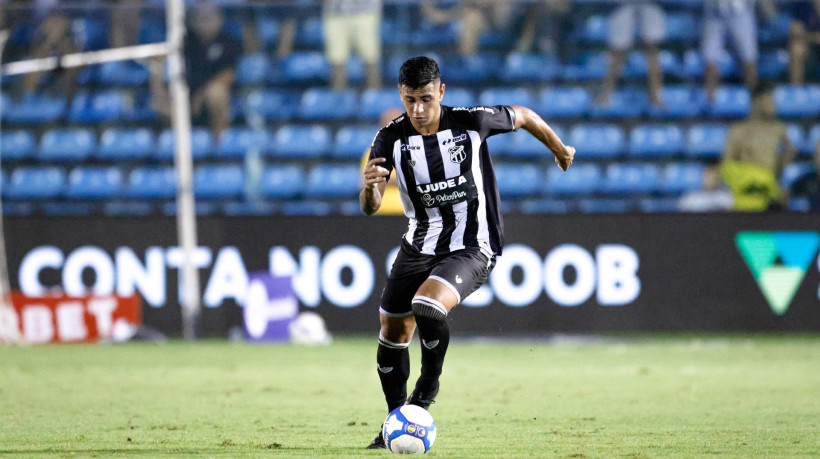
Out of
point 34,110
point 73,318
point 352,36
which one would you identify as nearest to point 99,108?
point 34,110

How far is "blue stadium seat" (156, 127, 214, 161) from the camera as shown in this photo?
13.5 meters

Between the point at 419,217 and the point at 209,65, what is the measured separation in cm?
817

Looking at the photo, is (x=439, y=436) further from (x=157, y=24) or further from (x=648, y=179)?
(x=157, y=24)

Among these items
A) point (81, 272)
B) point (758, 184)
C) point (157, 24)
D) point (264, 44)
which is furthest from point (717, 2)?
point (81, 272)

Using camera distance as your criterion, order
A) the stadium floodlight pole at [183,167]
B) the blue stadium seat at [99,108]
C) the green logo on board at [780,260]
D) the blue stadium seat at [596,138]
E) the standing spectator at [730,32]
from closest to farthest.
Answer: the green logo on board at [780,260], the stadium floodlight pole at [183,167], the standing spectator at [730,32], the blue stadium seat at [596,138], the blue stadium seat at [99,108]

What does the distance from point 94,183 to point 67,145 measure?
0.72 meters

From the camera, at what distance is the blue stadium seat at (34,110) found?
13.7 meters

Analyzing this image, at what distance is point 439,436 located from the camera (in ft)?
18.5

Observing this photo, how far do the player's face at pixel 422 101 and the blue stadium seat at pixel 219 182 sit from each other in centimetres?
786

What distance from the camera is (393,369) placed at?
554 centimetres

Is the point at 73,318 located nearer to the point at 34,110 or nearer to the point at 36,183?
the point at 36,183

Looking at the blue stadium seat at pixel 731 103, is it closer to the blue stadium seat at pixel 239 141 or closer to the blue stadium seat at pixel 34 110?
the blue stadium seat at pixel 239 141

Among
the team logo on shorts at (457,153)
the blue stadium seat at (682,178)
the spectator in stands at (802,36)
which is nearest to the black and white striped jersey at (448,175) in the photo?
the team logo on shorts at (457,153)

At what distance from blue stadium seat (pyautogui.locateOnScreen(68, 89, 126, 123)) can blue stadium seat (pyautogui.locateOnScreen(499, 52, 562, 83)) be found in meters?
4.49
